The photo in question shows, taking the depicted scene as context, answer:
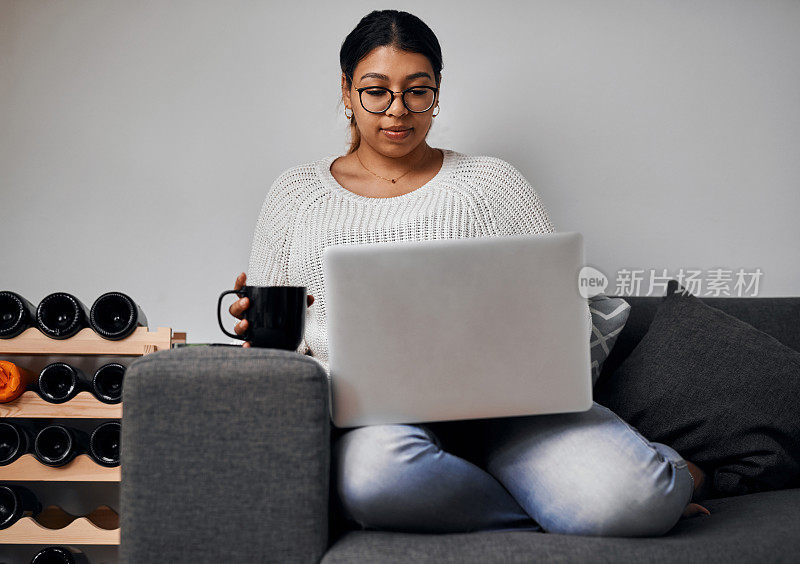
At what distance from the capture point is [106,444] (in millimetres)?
1499

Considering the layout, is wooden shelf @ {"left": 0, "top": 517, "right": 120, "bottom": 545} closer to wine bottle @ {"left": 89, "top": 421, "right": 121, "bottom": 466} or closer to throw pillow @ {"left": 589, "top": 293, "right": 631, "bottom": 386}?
wine bottle @ {"left": 89, "top": 421, "right": 121, "bottom": 466}

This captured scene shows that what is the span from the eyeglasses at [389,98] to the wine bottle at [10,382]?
1002 mm

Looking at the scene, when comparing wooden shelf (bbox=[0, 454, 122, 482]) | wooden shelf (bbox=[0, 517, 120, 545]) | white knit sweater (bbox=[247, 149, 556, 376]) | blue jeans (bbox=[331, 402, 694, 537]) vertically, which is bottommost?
wooden shelf (bbox=[0, 517, 120, 545])

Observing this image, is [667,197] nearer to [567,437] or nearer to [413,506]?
[567,437]

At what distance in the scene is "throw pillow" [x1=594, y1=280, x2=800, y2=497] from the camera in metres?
1.23

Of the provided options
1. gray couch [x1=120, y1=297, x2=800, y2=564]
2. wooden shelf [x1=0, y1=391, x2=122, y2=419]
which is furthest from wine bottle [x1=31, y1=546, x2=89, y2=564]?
gray couch [x1=120, y1=297, x2=800, y2=564]

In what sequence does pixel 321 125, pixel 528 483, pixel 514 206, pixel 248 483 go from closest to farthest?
1. pixel 248 483
2. pixel 528 483
3. pixel 514 206
4. pixel 321 125

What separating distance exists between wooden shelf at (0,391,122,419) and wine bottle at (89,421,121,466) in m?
0.03

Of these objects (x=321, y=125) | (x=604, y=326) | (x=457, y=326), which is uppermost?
(x=321, y=125)

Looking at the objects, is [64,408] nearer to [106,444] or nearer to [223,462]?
[106,444]

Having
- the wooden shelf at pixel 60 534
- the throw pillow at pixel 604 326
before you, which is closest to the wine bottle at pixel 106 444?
the wooden shelf at pixel 60 534

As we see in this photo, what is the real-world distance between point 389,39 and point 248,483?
3.38ft

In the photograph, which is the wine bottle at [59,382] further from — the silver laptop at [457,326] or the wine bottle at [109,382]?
the silver laptop at [457,326]

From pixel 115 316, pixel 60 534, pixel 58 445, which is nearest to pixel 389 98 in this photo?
pixel 115 316
